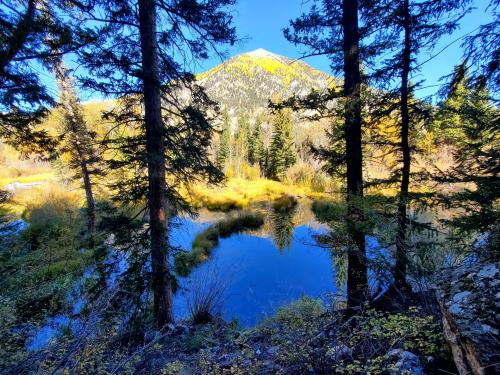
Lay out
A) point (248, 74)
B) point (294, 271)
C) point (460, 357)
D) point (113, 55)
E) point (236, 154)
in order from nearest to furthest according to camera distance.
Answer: point (460, 357) → point (113, 55) → point (294, 271) → point (236, 154) → point (248, 74)

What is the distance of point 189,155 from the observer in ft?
16.9

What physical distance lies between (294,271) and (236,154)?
2792cm

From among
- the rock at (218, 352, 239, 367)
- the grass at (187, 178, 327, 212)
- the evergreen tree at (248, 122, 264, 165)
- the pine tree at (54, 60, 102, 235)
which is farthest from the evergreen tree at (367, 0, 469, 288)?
the evergreen tree at (248, 122, 264, 165)

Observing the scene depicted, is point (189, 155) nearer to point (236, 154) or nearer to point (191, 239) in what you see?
point (191, 239)

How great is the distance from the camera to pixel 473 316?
5.90ft

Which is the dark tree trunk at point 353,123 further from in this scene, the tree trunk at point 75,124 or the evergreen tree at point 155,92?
the tree trunk at point 75,124

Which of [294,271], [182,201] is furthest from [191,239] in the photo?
→ [182,201]

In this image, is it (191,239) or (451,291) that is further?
(191,239)

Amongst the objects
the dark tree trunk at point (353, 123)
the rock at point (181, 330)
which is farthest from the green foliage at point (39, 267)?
the dark tree trunk at point (353, 123)

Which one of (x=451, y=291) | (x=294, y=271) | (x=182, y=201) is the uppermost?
(x=182, y=201)

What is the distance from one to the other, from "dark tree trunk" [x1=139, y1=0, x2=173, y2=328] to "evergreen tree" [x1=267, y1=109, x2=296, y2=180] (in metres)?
26.1

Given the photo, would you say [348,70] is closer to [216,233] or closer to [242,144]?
[216,233]

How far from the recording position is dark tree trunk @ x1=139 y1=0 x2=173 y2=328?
4504 mm

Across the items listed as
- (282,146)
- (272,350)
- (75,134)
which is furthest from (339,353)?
(282,146)
